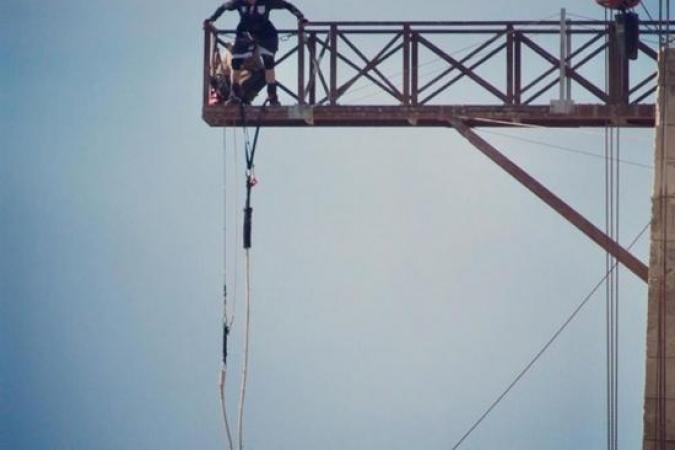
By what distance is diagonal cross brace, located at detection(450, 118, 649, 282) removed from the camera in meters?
12.7

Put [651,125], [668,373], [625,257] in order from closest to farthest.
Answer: [668,373] → [625,257] → [651,125]

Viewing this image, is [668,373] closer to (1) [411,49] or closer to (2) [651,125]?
(2) [651,125]

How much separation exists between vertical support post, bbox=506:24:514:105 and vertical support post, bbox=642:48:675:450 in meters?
2.11

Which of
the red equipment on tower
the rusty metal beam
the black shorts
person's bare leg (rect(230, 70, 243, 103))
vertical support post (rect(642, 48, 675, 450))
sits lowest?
vertical support post (rect(642, 48, 675, 450))

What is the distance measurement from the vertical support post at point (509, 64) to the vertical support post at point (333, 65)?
1.71m

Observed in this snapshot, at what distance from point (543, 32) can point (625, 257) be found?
2517 millimetres

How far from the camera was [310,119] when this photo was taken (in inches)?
544

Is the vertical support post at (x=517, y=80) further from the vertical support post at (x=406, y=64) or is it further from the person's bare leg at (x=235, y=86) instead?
the person's bare leg at (x=235, y=86)

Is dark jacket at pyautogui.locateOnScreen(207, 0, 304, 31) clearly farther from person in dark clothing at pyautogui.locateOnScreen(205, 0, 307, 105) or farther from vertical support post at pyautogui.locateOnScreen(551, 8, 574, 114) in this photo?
vertical support post at pyautogui.locateOnScreen(551, 8, 574, 114)

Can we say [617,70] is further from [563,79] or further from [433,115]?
[433,115]

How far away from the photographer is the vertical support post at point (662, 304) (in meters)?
11.7

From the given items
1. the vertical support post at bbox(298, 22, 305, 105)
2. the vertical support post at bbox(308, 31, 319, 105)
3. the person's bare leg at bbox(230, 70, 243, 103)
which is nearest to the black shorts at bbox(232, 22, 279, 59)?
the person's bare leg at bbox(230, 70, 243, 103)

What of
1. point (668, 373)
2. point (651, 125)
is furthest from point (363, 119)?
point (668, 373)

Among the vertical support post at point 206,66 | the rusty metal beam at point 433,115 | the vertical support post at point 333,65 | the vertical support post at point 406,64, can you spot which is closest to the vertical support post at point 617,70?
the rusty metal beam at point 433,115
